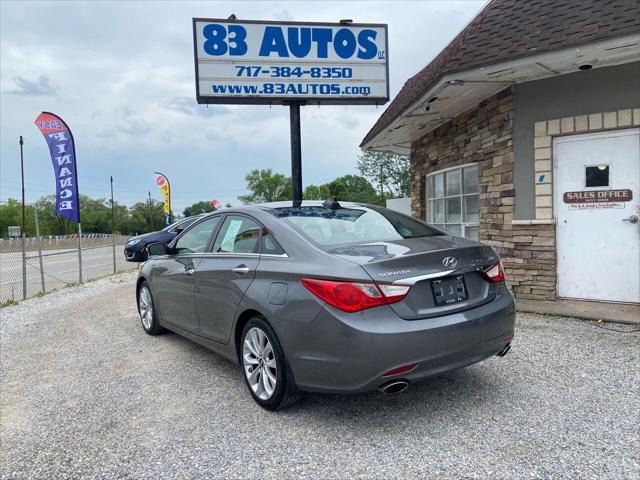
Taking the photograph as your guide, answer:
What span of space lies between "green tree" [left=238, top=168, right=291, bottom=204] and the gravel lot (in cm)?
8064

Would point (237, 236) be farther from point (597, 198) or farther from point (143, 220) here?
point (143, 220)

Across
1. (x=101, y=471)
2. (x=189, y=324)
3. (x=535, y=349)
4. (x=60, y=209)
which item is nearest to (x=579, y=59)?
(x=535, y=349)

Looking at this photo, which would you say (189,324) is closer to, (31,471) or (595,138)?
(31,471)

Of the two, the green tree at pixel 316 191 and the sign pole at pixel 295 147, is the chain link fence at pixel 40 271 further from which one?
the green tree at pixel 316 191

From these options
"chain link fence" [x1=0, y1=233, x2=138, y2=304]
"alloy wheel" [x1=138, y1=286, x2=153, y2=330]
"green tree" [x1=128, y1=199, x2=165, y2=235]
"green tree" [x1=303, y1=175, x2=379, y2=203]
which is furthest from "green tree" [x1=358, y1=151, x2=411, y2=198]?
"green tree" [x1=128, y1=199, x2=165, y2=235]

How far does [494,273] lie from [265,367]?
180 centimetres

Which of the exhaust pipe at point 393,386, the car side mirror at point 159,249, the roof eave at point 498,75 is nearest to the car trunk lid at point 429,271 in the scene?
the exhaust pipe at point 393,386

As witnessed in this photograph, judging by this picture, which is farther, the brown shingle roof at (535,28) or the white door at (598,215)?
the white door at (598,215)

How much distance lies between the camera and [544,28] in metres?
5.36

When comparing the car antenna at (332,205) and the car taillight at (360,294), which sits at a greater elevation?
the car antenna at (332,205)

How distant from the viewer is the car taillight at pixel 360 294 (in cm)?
272

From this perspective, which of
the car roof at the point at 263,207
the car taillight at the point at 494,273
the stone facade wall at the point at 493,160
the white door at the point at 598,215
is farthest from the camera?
the stone facade wall at the point at 493,160

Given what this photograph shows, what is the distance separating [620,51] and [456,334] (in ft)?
14.0

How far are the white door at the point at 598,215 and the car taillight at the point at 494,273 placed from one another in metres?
3.24
